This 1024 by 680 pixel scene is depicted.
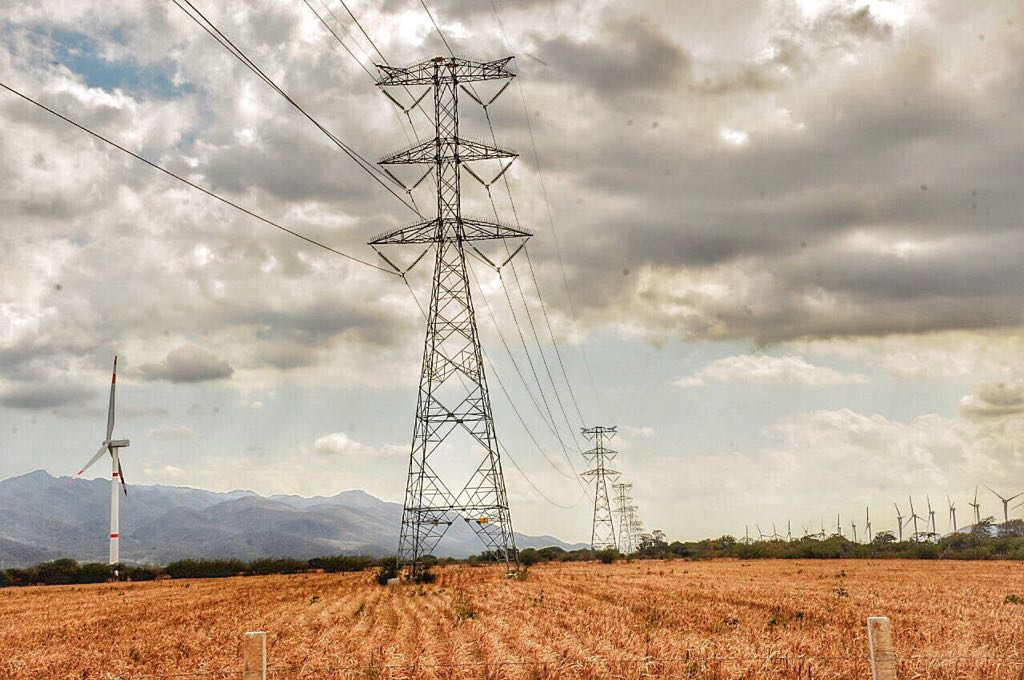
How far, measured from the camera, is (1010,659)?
20.5m

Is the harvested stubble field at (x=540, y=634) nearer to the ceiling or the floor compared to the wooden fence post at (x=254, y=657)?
nearer to the floor

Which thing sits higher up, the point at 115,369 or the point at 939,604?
the point at 115,369

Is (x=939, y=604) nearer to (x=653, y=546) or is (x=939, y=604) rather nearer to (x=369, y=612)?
(x=369, y=612)

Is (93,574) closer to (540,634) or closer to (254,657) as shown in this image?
(540,634)

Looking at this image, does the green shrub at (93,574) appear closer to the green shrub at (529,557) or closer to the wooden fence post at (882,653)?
the green shrub at (529,557)

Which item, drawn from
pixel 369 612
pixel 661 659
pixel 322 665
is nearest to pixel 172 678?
pixel 322 665

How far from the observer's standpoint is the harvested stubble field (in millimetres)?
20016

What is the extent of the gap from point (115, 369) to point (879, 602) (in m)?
138

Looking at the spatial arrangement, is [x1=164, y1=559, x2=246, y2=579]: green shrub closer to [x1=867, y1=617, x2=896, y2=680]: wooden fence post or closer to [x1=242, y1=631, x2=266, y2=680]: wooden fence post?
[x1=242, y1=631, x2=266, y2=680]: wooden fence post

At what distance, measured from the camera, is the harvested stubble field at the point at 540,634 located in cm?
2002

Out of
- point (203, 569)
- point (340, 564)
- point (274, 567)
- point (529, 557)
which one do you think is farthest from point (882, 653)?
point (203, 569)

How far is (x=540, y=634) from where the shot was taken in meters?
28.8

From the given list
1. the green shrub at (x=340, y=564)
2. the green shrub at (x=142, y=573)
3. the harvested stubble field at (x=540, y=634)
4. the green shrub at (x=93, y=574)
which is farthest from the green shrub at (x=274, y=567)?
the harvested stubble field at (x=540, y=634)

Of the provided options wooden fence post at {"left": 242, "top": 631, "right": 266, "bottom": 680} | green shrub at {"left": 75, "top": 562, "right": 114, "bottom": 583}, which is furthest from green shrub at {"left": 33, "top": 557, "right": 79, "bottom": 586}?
wooden fence post at {"left": 242, "top": 631, "right": 266, "bottom": 680}
